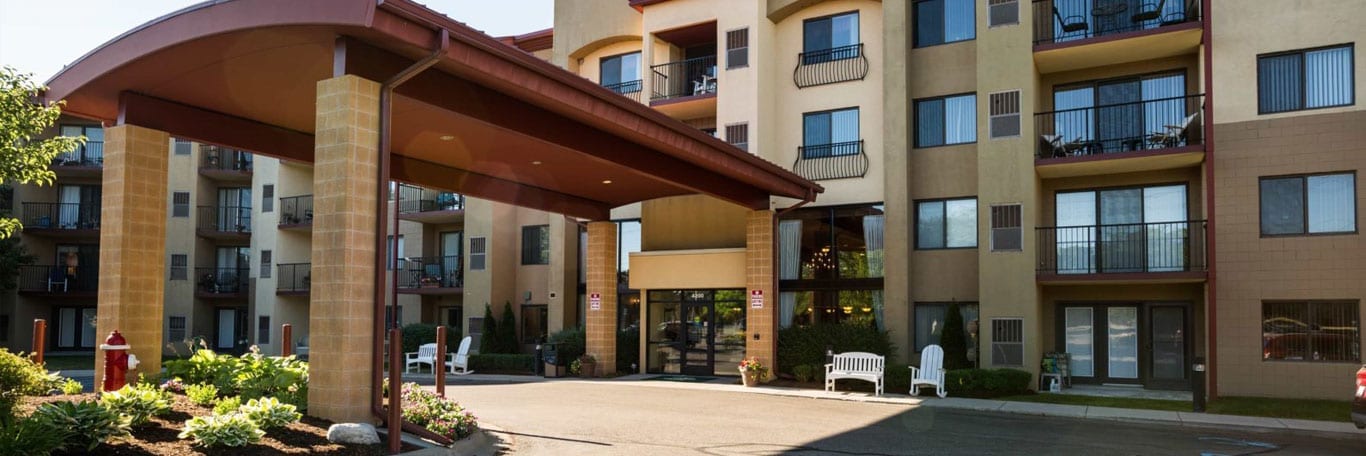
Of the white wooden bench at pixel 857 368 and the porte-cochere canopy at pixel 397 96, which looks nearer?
the porte-cochere canopy at pixel 397 96

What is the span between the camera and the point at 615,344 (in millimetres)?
25891

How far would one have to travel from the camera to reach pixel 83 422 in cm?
880

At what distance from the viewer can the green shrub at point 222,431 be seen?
928 cm

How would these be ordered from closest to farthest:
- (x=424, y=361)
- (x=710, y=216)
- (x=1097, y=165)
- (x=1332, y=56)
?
(x=1332, y=56), (x=1097, y=165), (x=710, y=216), (x=424, y=361)

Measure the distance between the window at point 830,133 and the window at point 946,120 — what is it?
5.35 ft

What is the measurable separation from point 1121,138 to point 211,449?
20.2 meters

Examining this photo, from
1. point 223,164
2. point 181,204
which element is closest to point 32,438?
point 223,164

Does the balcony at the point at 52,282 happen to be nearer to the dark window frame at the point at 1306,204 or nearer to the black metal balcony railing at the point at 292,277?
the black metal balcony railing at the point at 292,277

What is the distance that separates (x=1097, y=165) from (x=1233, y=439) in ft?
28.0

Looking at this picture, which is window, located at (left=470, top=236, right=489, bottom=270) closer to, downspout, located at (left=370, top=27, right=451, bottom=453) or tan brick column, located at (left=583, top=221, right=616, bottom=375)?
tan brick column, located at (left=583, top=221, right=616, bottom=375)

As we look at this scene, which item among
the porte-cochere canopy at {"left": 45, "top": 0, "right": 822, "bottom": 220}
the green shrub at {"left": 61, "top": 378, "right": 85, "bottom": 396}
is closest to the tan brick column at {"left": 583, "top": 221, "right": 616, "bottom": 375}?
the porte-cochere canopy at {"left": 45, "top": 0, "right": 822, "bottom": 220}

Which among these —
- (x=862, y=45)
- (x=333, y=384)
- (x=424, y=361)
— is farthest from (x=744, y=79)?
(x=333, y=384)

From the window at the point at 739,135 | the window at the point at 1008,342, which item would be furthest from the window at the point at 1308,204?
the window at the point at 739,135

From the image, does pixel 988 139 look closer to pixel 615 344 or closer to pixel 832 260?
pixel 832 260
